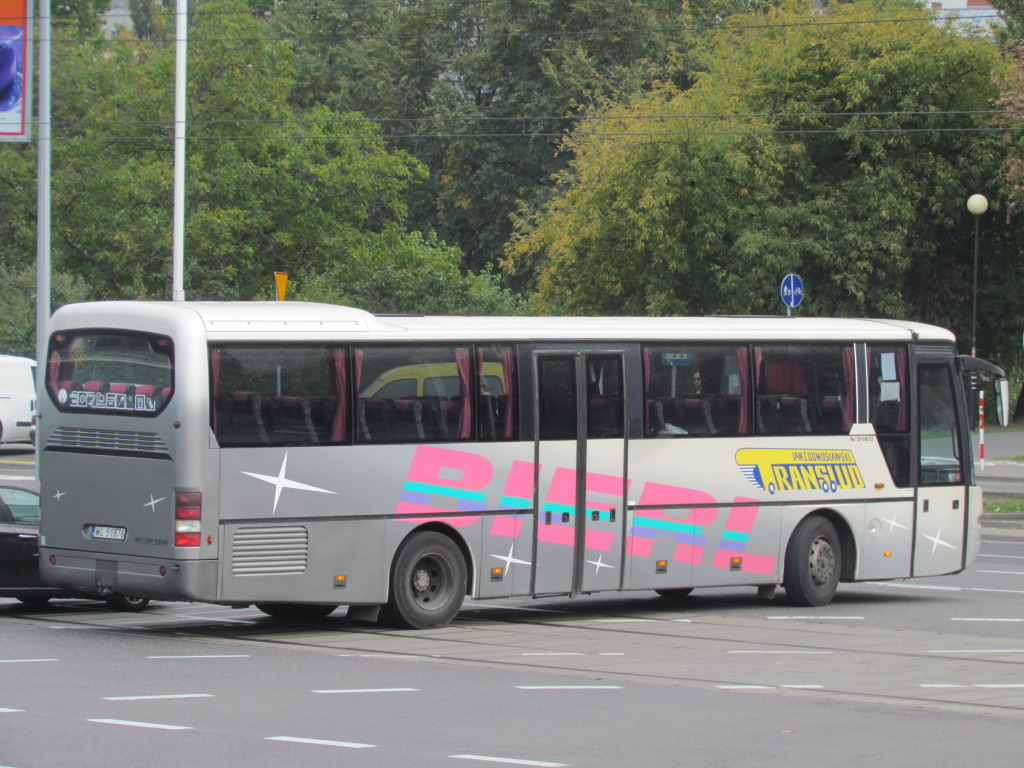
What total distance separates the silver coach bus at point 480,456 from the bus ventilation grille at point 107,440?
20 mm

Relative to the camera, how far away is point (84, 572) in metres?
13.1

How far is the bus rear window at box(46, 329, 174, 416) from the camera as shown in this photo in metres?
12.7

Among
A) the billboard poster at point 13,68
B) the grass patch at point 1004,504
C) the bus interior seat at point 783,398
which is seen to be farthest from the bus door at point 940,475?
the billboard poster at point 13,68

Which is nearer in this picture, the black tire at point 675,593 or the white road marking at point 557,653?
the white road marking at point 557,653

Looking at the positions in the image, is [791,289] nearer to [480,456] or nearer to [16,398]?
[480,456]

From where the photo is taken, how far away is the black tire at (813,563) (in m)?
16.0

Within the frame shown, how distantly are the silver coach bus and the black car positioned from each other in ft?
4.84

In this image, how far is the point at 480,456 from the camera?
553 inches

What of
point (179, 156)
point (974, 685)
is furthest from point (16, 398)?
point (974, 685)

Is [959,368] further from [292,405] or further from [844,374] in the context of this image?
[292,405]

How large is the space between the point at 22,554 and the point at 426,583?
13.0 ft

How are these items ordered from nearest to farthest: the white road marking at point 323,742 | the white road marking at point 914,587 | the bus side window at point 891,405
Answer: the white road marking at point 323,742
the bus side window at point 891,405
the white road marking at point 914,587

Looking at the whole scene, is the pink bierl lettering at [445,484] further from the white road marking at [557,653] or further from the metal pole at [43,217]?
the metal pole at [43,217]

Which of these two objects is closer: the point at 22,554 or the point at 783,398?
the point at 22,554
